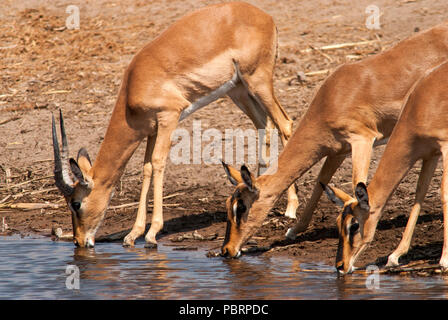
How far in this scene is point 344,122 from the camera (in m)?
9.26

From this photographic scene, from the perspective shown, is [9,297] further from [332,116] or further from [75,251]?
[332,116]

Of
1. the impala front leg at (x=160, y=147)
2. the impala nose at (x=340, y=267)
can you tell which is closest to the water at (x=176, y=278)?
the impala nose at (x=340, y=267)

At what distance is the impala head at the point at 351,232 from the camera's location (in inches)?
322

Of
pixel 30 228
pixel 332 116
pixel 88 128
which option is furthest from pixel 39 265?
pixel 88 128

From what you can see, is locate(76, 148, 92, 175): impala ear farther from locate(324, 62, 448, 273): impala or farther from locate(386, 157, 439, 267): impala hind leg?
locate(386, 157, 439, 267): impala hind leg

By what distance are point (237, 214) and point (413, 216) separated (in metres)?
1.88

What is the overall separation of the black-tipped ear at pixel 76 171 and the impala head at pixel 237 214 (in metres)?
1.82

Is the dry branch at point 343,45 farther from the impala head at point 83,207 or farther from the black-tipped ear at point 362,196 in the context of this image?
the black-tipped ear at point 362,196

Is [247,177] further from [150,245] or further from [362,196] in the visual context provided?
[150,245]

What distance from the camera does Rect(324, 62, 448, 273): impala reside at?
322 inches

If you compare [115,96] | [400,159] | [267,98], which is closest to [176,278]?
[400,159]

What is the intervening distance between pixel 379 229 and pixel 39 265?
3.81 metres

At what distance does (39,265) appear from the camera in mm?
9258

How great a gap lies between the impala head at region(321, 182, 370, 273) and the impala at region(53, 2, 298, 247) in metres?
2.58
